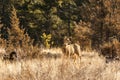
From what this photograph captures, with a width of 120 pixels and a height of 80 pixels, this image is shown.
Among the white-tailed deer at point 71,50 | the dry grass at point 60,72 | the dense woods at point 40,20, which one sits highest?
the dry grass at point 60,72

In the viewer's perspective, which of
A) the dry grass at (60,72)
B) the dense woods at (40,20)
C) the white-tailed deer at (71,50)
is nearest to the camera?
the dry grass at (60,72)

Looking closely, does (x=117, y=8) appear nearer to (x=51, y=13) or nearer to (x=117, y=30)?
(x=117, y=30)

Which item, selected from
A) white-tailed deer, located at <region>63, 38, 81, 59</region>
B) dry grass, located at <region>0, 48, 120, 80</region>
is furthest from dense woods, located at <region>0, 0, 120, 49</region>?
dry grass, located at <region>0, 48, 120, 80</region>

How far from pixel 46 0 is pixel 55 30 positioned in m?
3.77

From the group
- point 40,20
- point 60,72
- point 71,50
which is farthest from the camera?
point 40,20

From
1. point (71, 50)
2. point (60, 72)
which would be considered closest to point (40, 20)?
point (71, 50)

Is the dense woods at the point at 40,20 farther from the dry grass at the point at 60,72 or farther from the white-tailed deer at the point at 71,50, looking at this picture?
the dry grass at the point at 60,72

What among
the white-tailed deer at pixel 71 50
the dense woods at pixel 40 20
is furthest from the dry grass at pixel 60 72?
the dense woods at pixel 40 20

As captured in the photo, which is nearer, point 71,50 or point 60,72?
point 60,72

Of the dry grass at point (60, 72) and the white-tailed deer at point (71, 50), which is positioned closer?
the dry grass at point (60, 72)

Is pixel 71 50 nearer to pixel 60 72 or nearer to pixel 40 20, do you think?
pixel 60 72

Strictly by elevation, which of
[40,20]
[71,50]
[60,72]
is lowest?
[40,20]

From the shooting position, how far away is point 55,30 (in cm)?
3959

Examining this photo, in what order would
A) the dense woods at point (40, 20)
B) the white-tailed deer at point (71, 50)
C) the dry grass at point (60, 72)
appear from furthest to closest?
the dense woods at point (40, 20), the white-tailed deer at point (71, 50), the dry grass at point (60, 72)
